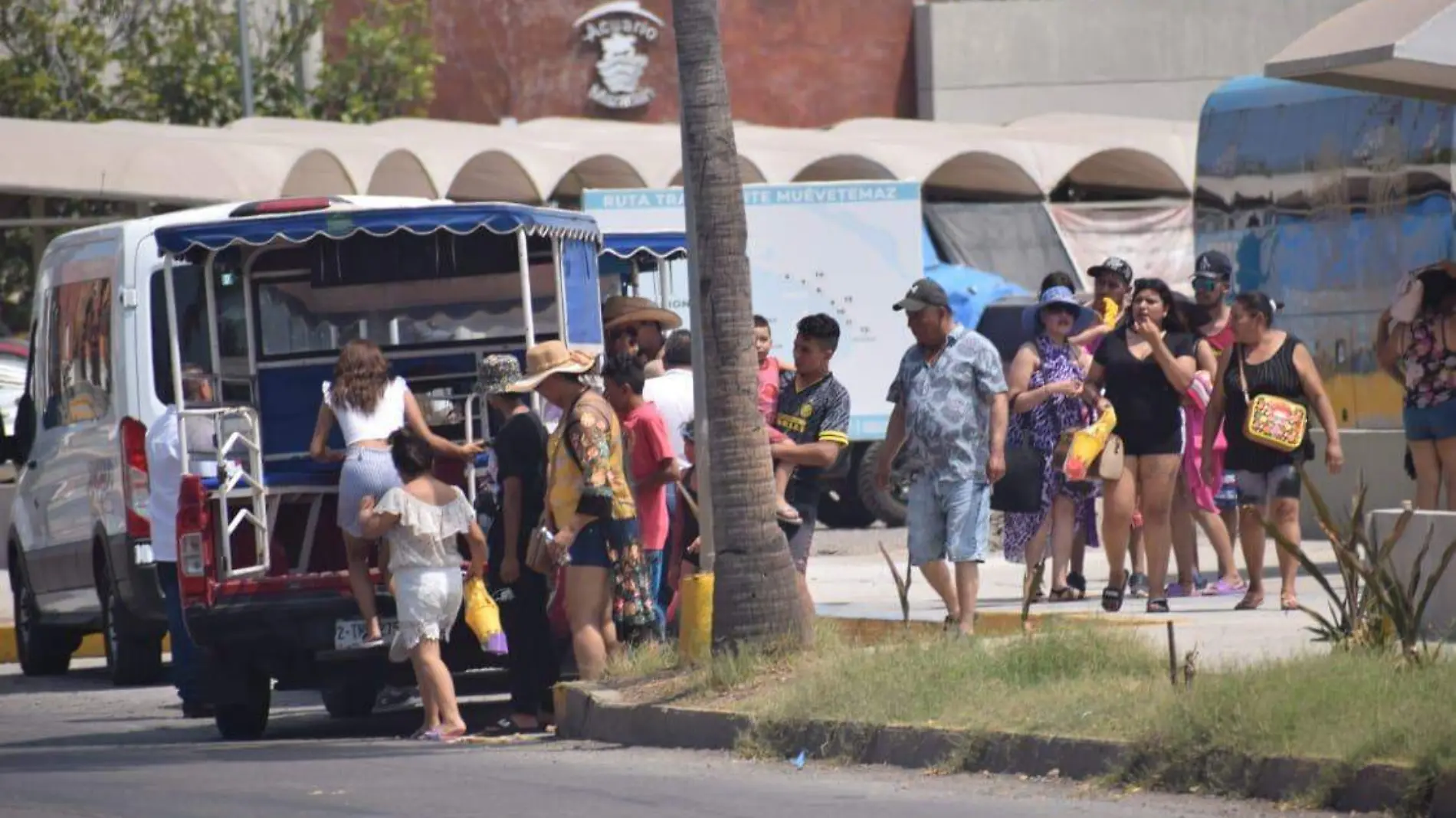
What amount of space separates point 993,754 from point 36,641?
886cm

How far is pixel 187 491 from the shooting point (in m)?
12.3

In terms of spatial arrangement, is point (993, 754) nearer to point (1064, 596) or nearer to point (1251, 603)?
point (1251, 603)

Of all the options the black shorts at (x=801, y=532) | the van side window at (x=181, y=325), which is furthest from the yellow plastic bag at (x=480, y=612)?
the van side window at (x=181, y=325)

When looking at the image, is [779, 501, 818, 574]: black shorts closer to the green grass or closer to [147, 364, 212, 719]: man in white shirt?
the green grass

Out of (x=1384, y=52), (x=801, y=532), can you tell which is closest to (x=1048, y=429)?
(x=801, y=532)

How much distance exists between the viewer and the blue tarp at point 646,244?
16.1m

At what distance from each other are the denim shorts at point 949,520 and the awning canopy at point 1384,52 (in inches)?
118

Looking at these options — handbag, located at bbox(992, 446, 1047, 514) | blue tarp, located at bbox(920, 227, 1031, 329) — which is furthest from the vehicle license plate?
blue tarp, located at bbox(920, 227, 1031, 329)

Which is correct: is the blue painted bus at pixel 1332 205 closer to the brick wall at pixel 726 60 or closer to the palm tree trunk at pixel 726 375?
the palm tree trunk at pixel 726 375

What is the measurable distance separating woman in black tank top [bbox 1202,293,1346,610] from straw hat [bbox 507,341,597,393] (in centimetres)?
361

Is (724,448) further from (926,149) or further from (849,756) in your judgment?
(926,149)

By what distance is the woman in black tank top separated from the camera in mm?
13586

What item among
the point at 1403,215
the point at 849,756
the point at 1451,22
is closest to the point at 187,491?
the point at 849,756

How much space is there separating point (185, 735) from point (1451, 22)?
7068mm
